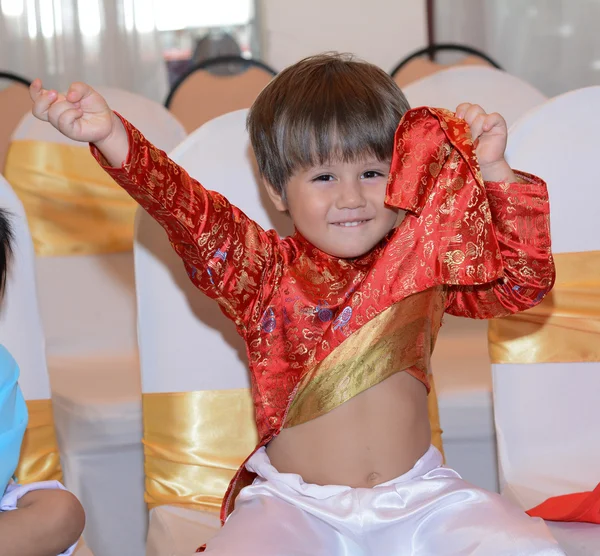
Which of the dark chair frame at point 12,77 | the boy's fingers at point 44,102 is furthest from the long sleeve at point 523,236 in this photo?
the dark chair frame at point 12,77

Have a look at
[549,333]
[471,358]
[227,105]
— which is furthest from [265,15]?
[549,333]

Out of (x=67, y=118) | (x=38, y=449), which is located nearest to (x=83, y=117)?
(x=67, y=118)

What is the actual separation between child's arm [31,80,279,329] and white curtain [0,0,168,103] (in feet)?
9.51

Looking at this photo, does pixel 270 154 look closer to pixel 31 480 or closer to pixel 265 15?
pixel 31 480

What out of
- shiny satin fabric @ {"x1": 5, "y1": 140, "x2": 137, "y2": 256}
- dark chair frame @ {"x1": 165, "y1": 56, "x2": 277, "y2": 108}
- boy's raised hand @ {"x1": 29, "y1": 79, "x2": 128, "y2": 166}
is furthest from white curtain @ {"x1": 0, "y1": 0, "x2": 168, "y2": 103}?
boy's raised hand @ {"x1": 29, "y1": 79, "x2": 128, "y2": 166}

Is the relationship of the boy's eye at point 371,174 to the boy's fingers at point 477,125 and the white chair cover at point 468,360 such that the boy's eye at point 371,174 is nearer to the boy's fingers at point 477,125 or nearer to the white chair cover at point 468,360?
the boy's fingers at point 477,125

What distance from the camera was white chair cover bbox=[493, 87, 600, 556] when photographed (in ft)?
4.63

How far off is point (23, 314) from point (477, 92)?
3.76ft

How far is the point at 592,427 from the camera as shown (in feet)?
4.68

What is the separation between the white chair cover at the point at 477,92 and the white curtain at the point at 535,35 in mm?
2079

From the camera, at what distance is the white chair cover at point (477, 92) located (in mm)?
1997

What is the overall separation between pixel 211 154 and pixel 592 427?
28.9 inches

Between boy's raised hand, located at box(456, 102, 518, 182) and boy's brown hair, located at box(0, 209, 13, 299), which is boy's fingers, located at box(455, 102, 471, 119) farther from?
boy's brown hair, located at box(0, 209, 13, 299)

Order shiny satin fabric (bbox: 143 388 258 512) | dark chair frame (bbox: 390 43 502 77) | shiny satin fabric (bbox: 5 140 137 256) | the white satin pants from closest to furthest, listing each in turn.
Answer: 1. the white satin pants
2. shiny satin fabric (bbox: 143 388 258 512)
3. shiny satin fabric (bbox: 5 140 137 256)
4. dark chair frame (bbox: 390 43 502 77)
